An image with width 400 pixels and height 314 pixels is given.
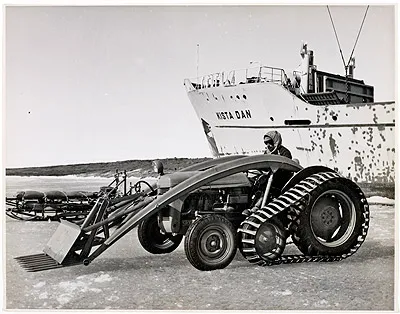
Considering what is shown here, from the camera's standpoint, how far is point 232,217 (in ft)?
13.6

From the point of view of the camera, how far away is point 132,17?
458cm

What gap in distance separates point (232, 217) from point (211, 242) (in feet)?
1.18

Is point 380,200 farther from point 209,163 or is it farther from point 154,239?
point 154,239

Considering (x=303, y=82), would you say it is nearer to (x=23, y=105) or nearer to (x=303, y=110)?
(x=303, y=110)

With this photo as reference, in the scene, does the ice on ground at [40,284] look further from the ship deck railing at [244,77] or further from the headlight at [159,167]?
the ship deck railing at [244,77]

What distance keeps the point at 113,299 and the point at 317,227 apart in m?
1.67

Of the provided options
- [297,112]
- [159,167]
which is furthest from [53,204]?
[297,112]

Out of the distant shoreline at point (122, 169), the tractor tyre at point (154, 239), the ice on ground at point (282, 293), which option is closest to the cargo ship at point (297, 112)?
the distant shoreline at point (122, 169)

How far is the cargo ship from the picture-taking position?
4840 millimetres

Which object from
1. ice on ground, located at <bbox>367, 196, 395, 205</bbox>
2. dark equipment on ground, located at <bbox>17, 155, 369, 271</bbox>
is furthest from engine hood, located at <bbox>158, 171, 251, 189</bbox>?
ice on ground, located at <bbox>367, 196, 395, 205</bbox>

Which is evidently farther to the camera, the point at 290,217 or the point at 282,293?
the point at 290,217

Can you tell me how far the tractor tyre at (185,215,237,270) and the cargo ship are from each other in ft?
3.98

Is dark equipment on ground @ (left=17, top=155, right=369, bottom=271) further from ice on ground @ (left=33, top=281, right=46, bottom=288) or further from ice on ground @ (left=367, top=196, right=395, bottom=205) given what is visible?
ice on ground @ (left=367, top=196, right=395, bottom=205)

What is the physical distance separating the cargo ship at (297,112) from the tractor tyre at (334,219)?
59cm
